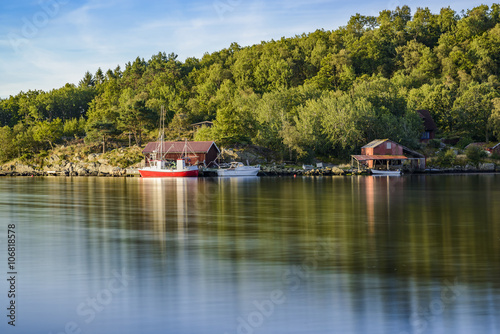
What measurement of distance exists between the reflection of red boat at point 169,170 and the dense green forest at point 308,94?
26.5 ft

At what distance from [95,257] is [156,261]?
2.42m

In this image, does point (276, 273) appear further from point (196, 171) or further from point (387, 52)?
point (387, 52)

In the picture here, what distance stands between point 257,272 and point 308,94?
78.7m

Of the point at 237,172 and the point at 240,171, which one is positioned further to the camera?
the point at 240,171

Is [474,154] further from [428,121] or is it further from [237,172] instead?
[237,172]

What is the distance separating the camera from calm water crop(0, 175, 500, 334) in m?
10.4

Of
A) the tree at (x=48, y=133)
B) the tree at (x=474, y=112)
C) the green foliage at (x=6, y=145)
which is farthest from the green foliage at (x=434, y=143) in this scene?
the green foliage at (x=6, y=145)

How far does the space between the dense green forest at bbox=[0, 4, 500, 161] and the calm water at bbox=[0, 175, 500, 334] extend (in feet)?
172

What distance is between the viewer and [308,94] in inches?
3573

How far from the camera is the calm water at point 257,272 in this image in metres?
10.4

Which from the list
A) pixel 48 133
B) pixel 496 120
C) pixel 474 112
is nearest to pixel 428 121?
pixel 474 112

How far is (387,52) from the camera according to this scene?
402ft

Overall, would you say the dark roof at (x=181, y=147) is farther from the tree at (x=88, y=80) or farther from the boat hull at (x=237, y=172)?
the tree at (x=88, y=80)

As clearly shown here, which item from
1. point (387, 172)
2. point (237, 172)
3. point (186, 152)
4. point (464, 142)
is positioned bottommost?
point (387, 172)
